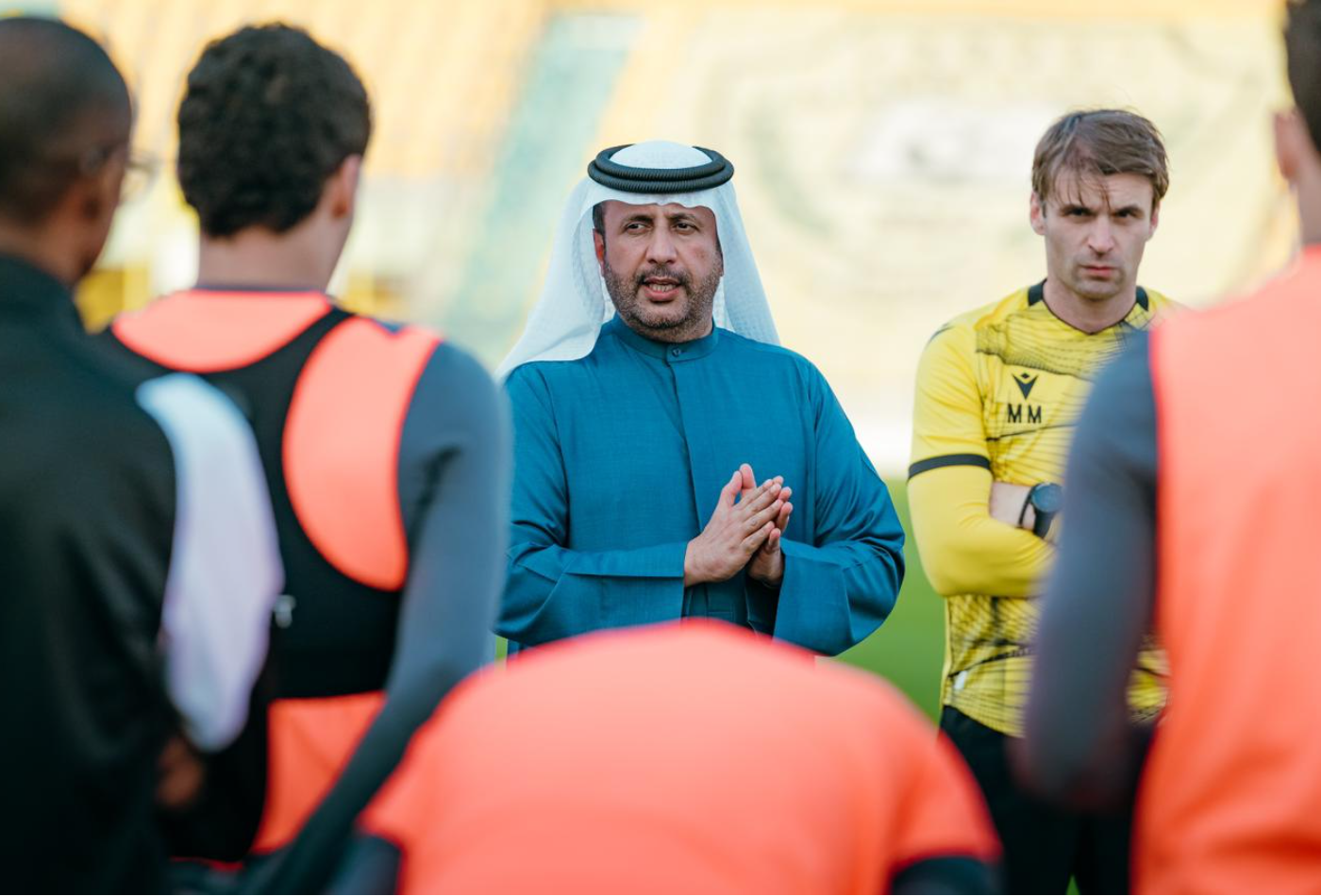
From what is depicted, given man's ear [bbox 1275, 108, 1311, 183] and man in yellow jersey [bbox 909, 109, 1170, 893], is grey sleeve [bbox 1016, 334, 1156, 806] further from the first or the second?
man in yellow jersey [bbox 909, 109, 1170, 893]

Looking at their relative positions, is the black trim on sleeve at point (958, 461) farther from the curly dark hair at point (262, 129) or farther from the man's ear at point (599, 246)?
the curly dark hair at point (262, 129)

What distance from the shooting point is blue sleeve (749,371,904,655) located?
3379mm

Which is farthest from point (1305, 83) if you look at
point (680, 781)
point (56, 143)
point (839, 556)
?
point (839, 556)

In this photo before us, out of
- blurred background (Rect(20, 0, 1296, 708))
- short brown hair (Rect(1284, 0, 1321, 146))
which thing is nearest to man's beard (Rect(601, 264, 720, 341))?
short brown hair (Rect(1284, 0, 1321, 146))

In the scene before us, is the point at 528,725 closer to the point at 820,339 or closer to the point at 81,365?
the point at 81,365

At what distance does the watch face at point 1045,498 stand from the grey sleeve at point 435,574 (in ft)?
5.65

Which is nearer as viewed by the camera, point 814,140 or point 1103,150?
point 1103,150

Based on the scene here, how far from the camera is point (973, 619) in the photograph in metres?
3.64

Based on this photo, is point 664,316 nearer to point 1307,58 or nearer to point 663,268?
point 663,268

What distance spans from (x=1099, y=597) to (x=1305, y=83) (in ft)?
1.95

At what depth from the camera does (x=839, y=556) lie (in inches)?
136

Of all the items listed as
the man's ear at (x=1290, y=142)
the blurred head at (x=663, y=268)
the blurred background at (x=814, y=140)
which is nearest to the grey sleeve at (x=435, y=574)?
the man's ear at (x=1290, y=142)

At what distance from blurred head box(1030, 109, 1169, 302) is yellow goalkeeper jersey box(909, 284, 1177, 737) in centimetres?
12

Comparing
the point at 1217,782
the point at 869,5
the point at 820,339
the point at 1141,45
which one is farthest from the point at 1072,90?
the point at 1217,782
